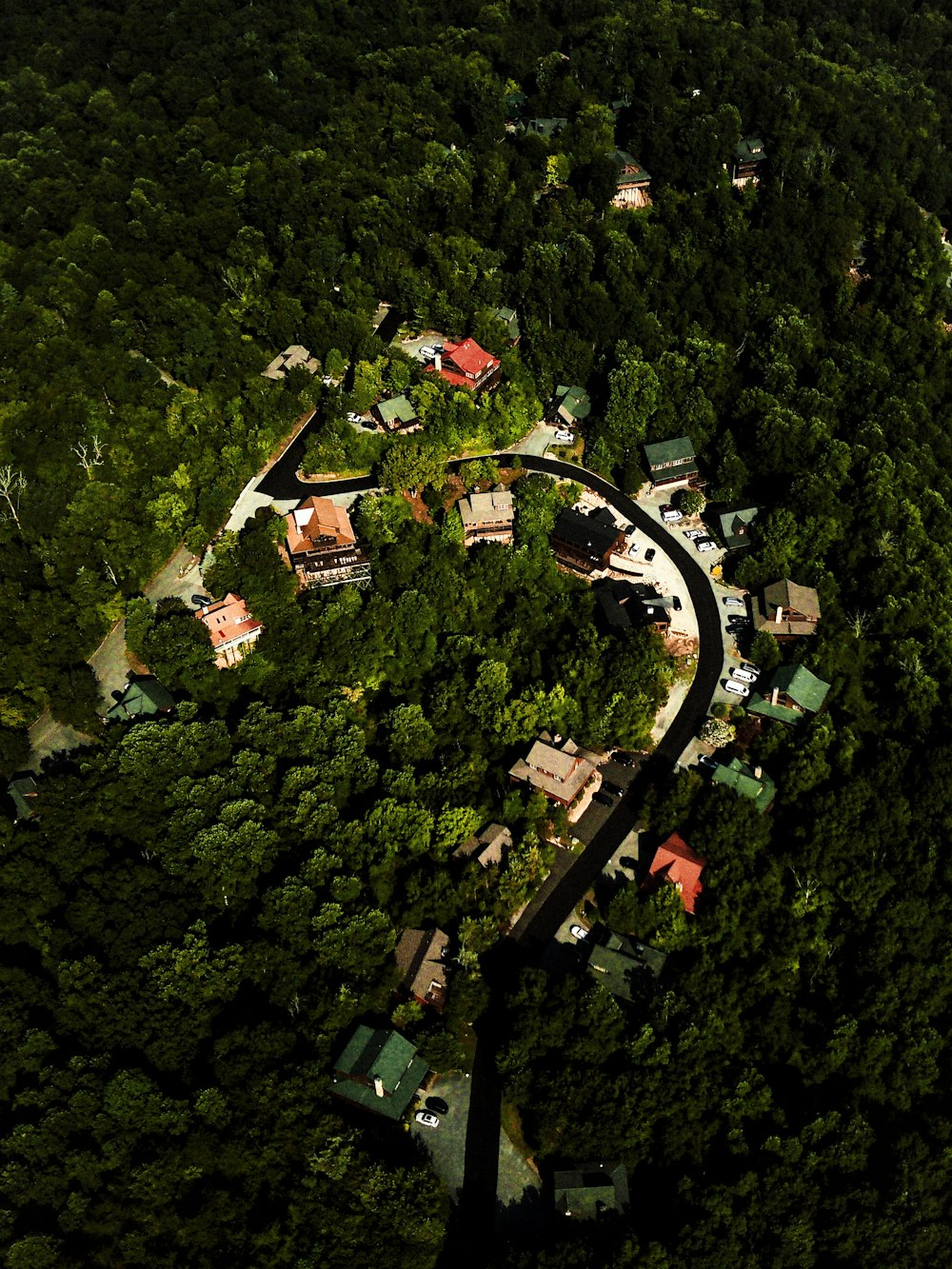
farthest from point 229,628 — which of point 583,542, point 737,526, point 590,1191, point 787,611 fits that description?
point 590,1191

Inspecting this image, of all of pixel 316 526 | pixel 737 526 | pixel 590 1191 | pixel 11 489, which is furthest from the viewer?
pixel 737 526

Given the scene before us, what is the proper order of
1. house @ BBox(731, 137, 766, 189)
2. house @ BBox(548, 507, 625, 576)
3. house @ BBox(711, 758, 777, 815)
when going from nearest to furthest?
1. house @ BBox(711, 758, 777, 815)
2. house @ BBox(548, 507, 625, 576)
3. house @ BBox(731, 137, 766, 189)

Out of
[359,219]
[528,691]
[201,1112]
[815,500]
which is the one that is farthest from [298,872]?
[359,219]

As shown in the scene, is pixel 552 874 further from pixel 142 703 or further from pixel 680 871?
pixel 142 703

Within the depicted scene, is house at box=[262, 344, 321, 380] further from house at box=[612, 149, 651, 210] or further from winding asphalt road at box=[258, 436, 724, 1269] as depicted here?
house at box=[612, 149, 651, 210]

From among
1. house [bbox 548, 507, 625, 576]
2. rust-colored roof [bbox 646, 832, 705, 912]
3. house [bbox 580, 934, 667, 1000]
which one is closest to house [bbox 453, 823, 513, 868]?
house [bbox 580, 934, 667, 1000]

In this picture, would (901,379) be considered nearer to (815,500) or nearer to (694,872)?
(815,500)
